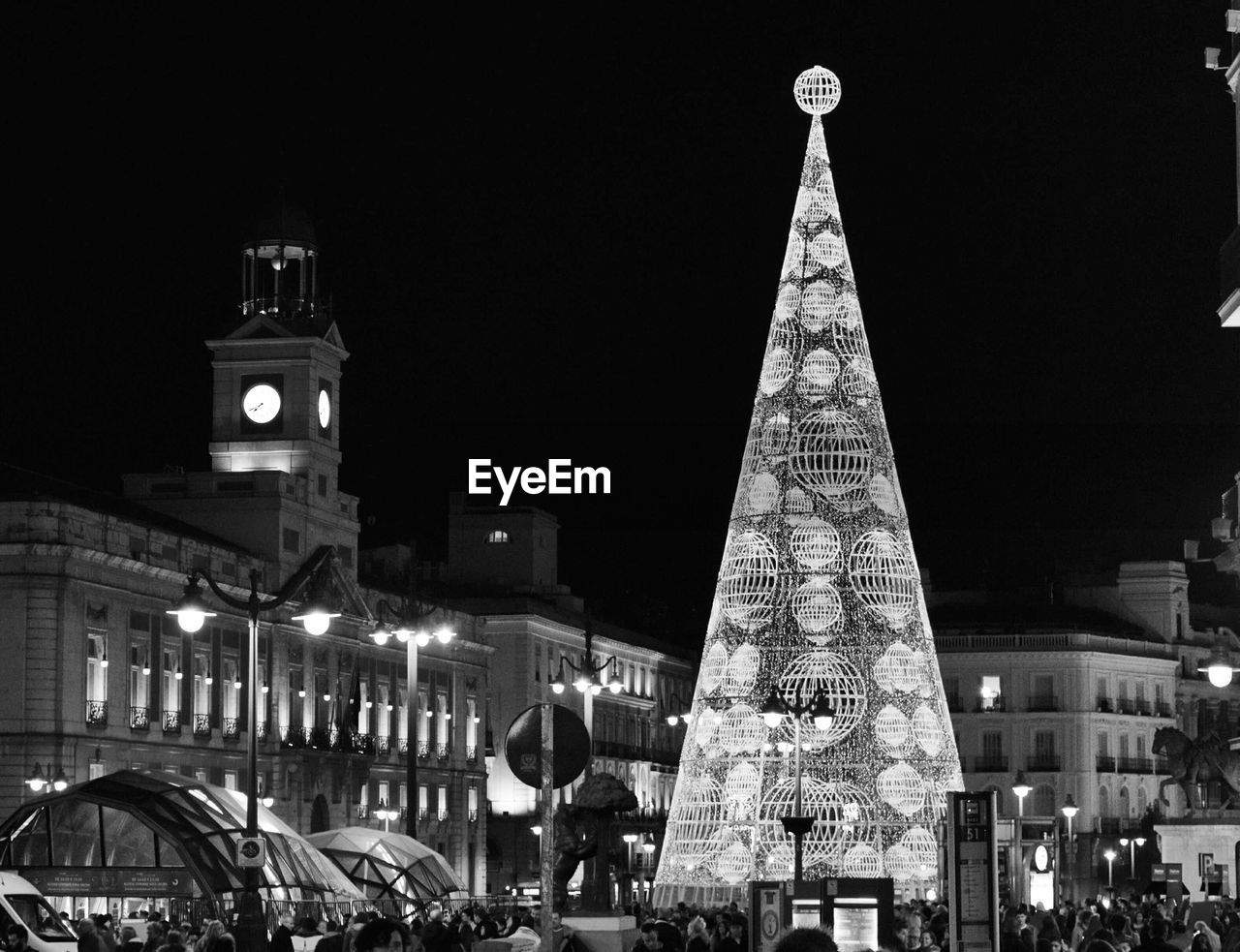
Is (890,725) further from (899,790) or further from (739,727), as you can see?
(739,727)

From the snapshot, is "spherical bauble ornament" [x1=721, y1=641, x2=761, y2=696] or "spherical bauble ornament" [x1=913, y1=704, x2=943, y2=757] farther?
"spherical bauble ornament" [x1=913, y1=704, x2=943, y2=757]

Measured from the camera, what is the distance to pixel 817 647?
47500mm

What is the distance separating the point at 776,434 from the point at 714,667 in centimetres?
439

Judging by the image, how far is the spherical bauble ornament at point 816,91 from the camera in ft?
167

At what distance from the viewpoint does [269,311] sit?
76688 mm

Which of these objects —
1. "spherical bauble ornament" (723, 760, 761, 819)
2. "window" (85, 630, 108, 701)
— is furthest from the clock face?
"spherical bauble ornament" (723, 760, 761, 819)

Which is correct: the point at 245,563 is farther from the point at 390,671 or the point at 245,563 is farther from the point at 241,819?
the point at 241,819

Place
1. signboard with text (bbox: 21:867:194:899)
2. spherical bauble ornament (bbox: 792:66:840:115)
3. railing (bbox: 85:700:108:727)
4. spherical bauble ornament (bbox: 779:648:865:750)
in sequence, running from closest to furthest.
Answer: signboard with text (bbox: 21:867:194:899)
spherical bauble ornament (bbox: 779:648:865:750)
spherical bauble ornament (bbox: 792:66:840:115)
railing (bbox: 85:700:108:727)

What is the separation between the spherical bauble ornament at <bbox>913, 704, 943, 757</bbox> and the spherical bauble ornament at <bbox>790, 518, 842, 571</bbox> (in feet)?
10.0

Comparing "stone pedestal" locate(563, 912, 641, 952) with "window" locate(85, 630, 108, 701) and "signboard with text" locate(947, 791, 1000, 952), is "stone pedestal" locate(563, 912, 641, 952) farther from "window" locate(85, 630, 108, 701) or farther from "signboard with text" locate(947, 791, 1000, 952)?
"window" locate(85, 630, 108, 701)

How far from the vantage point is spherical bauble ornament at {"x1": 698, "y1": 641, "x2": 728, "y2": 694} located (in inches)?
1880

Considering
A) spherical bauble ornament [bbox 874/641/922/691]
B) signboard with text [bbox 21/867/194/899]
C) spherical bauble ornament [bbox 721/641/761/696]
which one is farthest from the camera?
spherical bauble ornament [bbox 874/641/922/691]

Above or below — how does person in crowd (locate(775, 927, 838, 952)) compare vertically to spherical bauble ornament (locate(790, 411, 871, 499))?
below

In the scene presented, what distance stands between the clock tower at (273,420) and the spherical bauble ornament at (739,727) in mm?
28226
